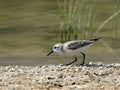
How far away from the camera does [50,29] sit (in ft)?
42.7

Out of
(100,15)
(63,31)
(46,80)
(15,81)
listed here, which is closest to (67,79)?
(46,80)

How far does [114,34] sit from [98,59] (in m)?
2.25

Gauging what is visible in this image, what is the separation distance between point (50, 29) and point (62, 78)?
5673mm

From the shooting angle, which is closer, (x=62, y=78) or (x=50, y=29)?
(x=62, y=78)

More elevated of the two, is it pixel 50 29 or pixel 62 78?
pixel 62 78

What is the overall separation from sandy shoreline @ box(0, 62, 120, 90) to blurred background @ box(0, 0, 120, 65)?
3.34 ft

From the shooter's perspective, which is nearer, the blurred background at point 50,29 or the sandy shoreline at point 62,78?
the sandy shoreline at point 62,78

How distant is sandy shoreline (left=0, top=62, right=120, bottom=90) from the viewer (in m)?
6.84

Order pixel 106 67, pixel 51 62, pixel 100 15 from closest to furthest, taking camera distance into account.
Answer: pixel 106 67 → pixel 51 62 → pixel 100 15

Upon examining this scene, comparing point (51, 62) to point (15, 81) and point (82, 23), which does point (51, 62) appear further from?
point (82, 23)

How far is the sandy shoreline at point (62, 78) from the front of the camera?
22.4 feet

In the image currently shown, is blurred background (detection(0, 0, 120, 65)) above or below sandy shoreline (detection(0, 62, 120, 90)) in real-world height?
below

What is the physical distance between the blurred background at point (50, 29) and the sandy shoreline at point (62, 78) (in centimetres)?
102

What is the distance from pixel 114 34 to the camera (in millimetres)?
12055
